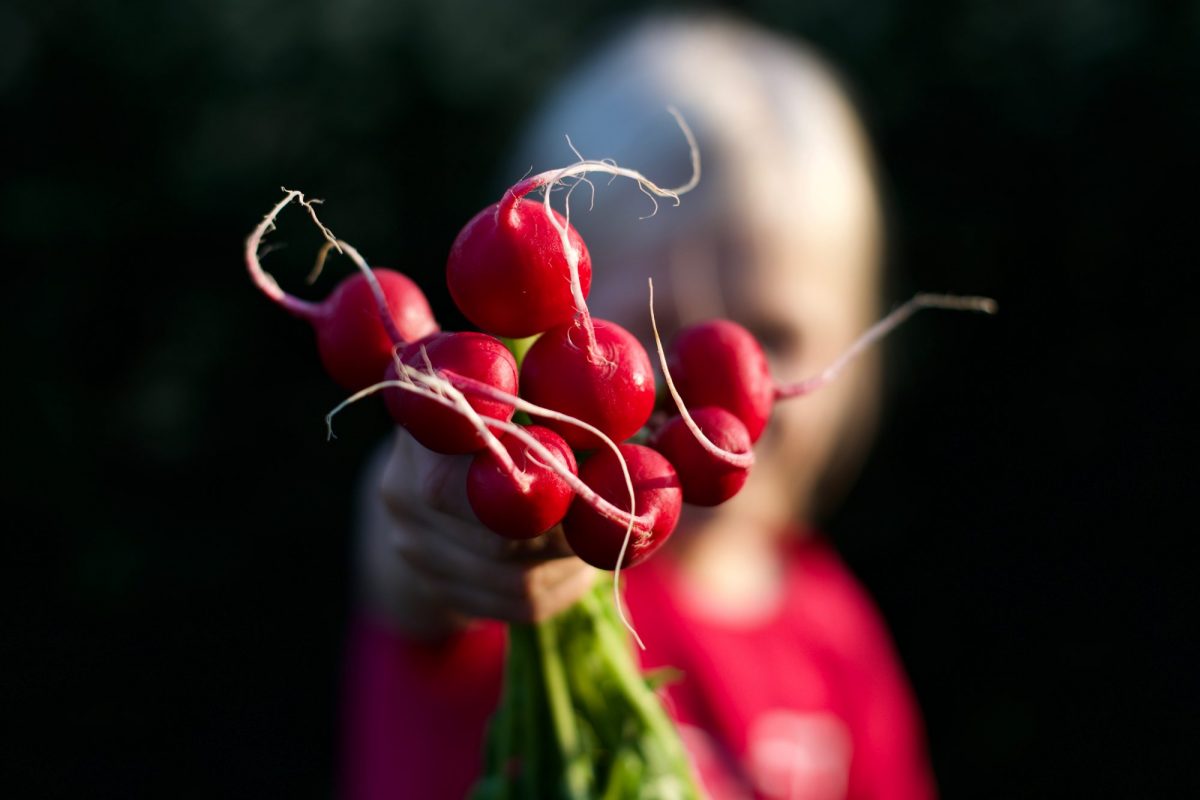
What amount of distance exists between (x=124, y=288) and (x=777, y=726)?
7.82 feet

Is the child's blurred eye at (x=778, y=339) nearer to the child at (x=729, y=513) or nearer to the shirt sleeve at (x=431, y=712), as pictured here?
the child at (x=729, y=513)

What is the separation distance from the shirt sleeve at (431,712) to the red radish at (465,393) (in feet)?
2.86

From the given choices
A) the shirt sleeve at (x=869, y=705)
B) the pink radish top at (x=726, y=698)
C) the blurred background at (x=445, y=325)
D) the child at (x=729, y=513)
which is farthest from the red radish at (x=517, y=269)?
the blurred background at (x=445, y=325)

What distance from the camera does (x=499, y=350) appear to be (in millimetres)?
624

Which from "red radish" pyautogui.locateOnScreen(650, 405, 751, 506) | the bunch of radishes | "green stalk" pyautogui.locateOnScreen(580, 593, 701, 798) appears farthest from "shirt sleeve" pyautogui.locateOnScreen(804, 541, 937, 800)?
"red radish" pyautogui.locateOnScreen(650, 405, 751, 506)

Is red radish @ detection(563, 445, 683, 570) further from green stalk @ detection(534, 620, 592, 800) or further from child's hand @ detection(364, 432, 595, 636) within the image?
green stalk @ detection(534, 620, 592, 800)

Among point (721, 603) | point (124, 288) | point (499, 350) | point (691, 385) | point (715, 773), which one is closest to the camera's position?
point (499, 350)

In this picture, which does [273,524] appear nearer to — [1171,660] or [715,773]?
[715,773]

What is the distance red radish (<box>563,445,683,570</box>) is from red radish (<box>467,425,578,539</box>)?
0.02 m

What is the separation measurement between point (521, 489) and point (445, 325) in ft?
7.11

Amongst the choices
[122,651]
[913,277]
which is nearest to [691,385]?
[913,277]

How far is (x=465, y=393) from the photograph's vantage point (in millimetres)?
604

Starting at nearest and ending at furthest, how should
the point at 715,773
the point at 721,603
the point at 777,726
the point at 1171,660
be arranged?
the point at 715,773 → the point at 777,726 → the point at 721,603 → the point at 1171,660

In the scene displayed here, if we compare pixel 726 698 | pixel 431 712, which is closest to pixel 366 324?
pixel 431 712
